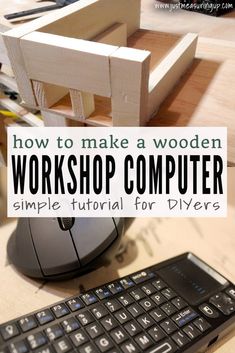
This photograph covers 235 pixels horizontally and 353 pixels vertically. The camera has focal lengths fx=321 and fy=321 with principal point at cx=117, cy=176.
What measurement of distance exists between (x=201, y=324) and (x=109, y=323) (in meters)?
0.08

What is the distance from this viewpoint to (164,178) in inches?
15.9

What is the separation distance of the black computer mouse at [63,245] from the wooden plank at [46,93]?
0.15 meters

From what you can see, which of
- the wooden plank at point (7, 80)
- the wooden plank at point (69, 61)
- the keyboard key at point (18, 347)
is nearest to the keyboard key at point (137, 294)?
the keyboard key at point (18, 347)

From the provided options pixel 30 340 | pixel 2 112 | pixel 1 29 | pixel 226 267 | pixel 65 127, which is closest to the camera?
pixel 30 340

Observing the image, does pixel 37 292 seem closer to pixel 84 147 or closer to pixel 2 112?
pixel 84 147

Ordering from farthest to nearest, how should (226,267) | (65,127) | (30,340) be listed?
(65,127) < (226,267) < (30,340)

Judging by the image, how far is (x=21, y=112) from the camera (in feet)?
2.75

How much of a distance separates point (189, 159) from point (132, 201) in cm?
9

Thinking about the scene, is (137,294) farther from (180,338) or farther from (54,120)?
(54,120)

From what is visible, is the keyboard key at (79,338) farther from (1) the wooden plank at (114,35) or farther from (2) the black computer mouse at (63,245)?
(1) the wooden plank at (114,35)

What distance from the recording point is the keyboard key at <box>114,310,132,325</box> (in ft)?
0.89

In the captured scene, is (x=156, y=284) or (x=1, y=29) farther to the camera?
(x=1, y=29)

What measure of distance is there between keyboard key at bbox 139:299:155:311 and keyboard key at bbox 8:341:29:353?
10 cm

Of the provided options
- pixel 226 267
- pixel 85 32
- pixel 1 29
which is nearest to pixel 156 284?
pixel 226 267
